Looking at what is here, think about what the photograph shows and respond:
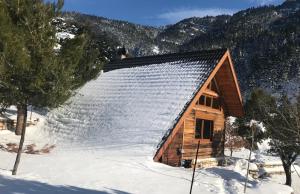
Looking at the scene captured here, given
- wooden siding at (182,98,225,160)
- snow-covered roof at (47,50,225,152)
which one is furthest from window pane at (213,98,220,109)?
snow-covered roof at (47,50,225,152)

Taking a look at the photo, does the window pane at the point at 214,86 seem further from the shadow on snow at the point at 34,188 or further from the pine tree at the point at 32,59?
the shadow on snow at the point at 34,188

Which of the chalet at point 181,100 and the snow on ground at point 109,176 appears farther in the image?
the chalet at point 181,100

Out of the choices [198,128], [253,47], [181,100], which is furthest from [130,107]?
[253,47]

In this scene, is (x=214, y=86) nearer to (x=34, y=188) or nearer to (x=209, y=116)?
(x=209, y=116)

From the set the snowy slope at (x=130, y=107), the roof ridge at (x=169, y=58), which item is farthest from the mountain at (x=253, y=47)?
the snowy slope at (x=130, y=107)

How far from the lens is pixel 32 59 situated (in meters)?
12.6

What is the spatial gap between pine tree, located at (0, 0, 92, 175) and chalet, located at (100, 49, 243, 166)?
Result: 552 cm

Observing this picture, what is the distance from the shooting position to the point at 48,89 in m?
12.9

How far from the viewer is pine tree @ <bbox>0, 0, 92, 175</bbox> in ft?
40.5

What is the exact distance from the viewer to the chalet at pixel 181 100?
18516 millimetres

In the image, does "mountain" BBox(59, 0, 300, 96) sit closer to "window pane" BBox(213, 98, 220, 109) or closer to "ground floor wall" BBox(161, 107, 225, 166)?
"window pane" BBox(213, 98, 220, 109)

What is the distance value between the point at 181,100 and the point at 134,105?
2.79 metres

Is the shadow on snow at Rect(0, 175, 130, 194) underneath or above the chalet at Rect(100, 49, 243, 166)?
underneath

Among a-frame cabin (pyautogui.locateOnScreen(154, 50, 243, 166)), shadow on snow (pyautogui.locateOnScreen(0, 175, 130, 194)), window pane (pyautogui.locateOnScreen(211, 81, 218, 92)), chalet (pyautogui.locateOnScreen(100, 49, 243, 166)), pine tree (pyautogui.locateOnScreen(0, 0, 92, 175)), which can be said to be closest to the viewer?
shadow on snow (pyautogui.locateOnScreen(0, 175, 130, 194))
